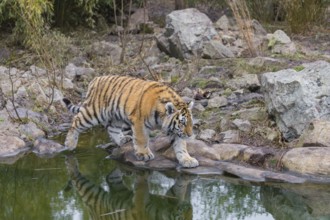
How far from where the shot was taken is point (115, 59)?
1108 cm

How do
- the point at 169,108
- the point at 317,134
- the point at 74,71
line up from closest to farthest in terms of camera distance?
the point at 169,108 < the point at 317,134 < the point at 74,71

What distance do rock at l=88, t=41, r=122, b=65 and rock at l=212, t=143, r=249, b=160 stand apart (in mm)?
4516

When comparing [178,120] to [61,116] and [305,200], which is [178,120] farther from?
[61,116]

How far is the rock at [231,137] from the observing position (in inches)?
282

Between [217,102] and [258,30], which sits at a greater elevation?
[258,30]

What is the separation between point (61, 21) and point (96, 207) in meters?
7.68

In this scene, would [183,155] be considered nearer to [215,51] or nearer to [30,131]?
[30,131]

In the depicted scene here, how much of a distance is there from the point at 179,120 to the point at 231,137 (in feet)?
3.28

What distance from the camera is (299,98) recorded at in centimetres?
686

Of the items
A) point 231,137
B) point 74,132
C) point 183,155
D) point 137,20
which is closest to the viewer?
point 183,155

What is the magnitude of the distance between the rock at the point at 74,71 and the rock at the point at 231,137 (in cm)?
353

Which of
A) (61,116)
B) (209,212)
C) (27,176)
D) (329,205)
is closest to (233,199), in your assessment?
(209,212)

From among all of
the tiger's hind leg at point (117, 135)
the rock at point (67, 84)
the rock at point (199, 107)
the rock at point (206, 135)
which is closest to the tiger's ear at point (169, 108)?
the rock at point (206, 135)

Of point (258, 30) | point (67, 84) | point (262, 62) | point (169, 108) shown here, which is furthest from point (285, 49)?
point (169, 108)
